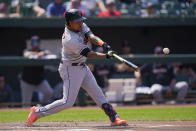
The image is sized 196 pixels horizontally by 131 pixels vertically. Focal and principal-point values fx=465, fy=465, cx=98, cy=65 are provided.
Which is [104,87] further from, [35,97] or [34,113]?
[34,113]

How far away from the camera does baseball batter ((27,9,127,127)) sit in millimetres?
6523

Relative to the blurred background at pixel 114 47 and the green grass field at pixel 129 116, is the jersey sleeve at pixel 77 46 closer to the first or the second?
the green grass field at pixel 129 116

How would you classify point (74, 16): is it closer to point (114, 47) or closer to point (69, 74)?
point (69, 74)

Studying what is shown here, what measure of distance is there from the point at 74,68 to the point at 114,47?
731 cm

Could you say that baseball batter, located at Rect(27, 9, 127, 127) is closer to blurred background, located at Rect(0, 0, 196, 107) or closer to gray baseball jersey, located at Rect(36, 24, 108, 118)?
gray baseball jersey, located at Rect(36, 24, 108, 118)

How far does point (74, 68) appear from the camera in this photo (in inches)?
264

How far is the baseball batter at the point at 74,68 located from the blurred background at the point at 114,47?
460 centimetres

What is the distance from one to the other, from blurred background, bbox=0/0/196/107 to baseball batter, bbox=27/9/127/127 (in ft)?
15.1

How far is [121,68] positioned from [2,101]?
3216mm

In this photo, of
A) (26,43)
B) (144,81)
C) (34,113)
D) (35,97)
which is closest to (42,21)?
(26,43)

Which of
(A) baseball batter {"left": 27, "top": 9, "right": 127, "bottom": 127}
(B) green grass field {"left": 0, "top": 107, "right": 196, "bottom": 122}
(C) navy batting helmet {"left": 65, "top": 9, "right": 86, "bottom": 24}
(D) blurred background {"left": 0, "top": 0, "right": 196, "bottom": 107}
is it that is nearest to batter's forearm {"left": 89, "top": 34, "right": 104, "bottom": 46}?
(A) baseball batter {"left": 27, "top": 9, "right": 127, "bottom": 127}

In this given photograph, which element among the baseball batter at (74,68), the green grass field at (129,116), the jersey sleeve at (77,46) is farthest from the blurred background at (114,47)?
the jersey sleeve at (77,46)

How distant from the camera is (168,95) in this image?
12.0 meters

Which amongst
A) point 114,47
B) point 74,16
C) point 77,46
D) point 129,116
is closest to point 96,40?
point 77,46
